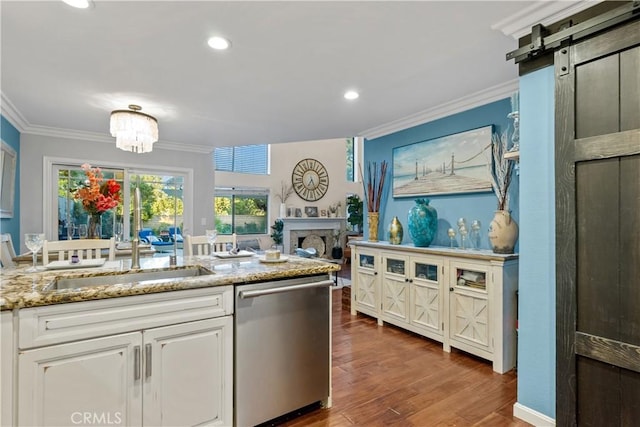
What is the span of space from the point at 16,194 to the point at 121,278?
3644 mm

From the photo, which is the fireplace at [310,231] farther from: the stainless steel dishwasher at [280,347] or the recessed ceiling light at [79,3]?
the recessed ceiling light at [79,3]

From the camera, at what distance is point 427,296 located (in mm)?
3213

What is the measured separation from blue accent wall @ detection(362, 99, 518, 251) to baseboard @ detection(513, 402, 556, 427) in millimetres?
1533

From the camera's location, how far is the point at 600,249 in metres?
1.63

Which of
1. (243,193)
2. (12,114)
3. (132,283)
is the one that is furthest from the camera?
(243,193)

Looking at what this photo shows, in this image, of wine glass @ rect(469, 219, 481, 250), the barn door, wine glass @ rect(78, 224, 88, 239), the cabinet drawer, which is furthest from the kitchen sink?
wine glass @ rect(469, 219, 481, 250)

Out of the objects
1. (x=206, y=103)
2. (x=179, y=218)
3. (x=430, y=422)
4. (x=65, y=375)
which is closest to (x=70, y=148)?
(x=179, y=218)

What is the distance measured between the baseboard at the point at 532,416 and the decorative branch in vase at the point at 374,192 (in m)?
2.42

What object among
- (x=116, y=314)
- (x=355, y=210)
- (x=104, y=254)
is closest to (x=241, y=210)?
(x=355, y=210)

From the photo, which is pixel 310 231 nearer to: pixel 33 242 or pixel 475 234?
pixel 475 234

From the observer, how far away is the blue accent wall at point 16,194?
363 centimetres

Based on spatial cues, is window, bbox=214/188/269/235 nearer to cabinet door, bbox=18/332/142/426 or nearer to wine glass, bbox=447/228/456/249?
wine glass, bbox=447/228/456/249

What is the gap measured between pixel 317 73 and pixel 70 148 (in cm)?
400

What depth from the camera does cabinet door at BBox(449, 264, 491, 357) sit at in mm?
2740
